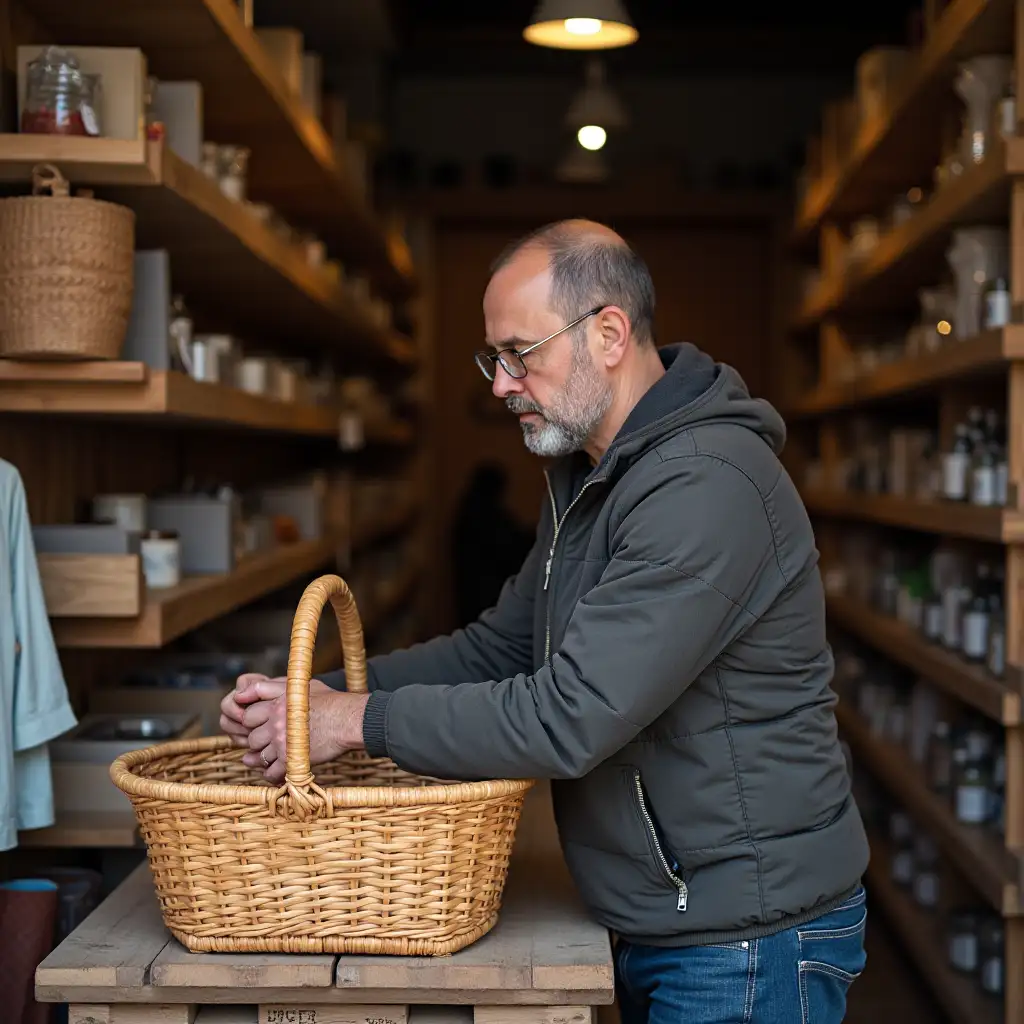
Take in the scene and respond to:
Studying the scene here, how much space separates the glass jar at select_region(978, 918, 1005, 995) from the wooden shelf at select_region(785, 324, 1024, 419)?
4.71 ft

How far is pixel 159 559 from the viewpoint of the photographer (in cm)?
319

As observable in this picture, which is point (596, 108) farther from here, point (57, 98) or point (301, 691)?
point (301, 691)

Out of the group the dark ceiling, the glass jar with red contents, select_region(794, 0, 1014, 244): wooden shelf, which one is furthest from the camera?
the dark ceiling

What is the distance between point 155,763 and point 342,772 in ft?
1.03

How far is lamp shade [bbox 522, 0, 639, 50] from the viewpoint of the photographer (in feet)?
13.4

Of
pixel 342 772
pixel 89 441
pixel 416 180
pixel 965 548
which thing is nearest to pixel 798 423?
pixel 416 180

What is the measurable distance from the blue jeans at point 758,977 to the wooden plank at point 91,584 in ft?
3.89

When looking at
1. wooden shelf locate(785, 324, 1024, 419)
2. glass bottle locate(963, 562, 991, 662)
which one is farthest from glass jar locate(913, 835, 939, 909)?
wooden shelf locate(785, 324, 1024, 419)

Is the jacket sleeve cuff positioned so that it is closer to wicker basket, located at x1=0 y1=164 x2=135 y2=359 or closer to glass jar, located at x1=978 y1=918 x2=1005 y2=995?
wicker basket, located at x1=0 y1=164 x2=135 y2=359

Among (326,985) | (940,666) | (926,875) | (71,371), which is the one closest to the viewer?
(326,985)

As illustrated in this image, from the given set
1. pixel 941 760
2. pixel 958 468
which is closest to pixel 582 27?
pixel 958 468

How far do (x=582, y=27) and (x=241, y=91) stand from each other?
106cm

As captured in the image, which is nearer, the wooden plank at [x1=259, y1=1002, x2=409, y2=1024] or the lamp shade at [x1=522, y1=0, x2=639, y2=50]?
the wooden plank at [x1=259, y1=1002, x2=409, y2=1024]

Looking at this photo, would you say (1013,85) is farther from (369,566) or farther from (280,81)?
(369,566)
